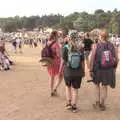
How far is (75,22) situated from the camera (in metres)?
142

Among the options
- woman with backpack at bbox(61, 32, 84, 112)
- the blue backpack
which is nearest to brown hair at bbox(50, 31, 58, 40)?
woman with backpack at bbox(61, 32, 84, 112)

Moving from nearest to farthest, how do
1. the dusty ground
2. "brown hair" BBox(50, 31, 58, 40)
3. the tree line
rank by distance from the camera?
the dusty ground
"brown hair" BBox(50, 31, 58, 40)
the tree line

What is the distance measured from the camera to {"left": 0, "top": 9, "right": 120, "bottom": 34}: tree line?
111738mm

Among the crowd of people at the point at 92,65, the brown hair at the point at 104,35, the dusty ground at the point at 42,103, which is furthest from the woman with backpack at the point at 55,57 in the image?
the brown hair at the point at 104,35

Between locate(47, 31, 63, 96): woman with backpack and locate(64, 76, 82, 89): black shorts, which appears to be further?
locate(47, 31, 63, 96): woman with backpack

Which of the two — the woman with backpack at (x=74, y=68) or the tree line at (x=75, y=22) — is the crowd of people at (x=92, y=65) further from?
the tree line at (x=75, y=22)

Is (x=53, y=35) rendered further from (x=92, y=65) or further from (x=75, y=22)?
(x=75, y=22)

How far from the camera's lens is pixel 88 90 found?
12.5m

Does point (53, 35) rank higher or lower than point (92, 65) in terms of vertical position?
higher

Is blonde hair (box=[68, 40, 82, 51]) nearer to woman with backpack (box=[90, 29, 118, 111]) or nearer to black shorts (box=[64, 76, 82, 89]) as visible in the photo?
woman with backpack (box=[90, 29, 118, 111])

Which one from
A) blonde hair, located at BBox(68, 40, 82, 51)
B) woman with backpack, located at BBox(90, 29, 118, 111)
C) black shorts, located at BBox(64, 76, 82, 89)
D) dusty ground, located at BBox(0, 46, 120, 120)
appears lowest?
dusty ground, located at BBox(0, 46, 120, 120)

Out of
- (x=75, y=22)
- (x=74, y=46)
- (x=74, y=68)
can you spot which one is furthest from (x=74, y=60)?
(x=75, y=22)

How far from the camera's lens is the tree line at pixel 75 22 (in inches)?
4399

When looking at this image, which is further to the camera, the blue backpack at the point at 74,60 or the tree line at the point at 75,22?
the tree line at the point at 75,22
